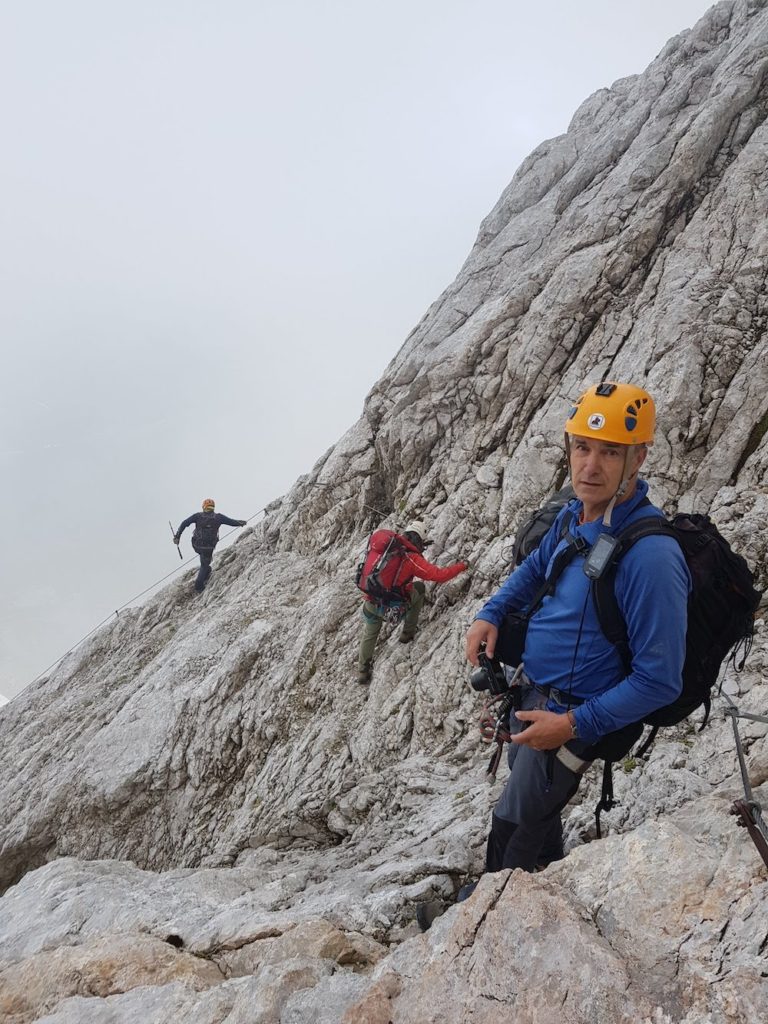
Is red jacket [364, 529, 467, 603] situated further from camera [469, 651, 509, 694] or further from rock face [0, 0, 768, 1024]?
camera [469, 651, 509, 694]

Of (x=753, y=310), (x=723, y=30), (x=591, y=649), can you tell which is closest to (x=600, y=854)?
(x=591, y=649)

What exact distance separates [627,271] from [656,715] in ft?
48.5

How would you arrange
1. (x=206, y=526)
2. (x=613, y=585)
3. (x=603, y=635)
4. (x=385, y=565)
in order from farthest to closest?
1. (x=206, y=526)
2. (x=385, y=565)
3. (x=603, y=635)
4. (x=613, y=585)

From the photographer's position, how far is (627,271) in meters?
15.7

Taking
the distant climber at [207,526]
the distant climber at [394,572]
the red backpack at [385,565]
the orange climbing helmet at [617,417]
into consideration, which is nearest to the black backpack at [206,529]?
the distant climber at [207,526]

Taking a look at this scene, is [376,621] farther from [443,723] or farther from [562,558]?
[562,558]

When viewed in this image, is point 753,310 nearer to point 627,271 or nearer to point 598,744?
point 627,271

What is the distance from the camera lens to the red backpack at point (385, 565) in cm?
1212

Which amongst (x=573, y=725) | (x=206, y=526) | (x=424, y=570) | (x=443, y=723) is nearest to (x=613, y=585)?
(x=573, y=725)

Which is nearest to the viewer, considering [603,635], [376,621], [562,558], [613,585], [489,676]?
[613,585]

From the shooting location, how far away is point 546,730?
13.8 feet

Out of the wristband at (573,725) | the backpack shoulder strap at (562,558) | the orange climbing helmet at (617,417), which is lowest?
the wristband at (573,725)

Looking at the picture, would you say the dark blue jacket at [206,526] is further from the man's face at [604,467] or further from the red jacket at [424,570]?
the man's face at [604,467]

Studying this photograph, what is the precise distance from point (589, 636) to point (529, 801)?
5.29 feet
